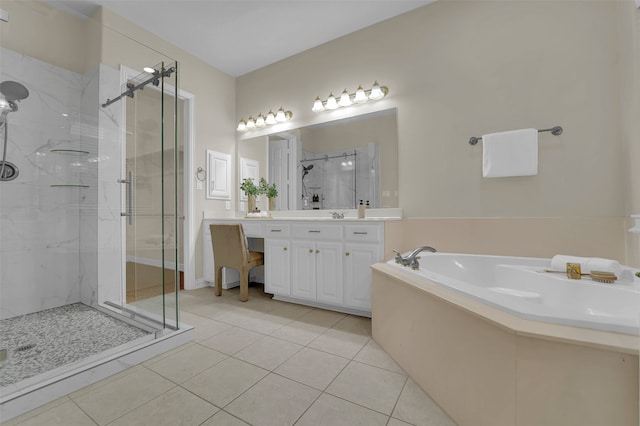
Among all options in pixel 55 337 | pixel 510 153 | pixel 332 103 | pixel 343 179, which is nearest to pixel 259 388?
pixel 55 337

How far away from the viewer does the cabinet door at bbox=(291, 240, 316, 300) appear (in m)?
2.39

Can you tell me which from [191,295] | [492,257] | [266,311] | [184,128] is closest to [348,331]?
[266,311]

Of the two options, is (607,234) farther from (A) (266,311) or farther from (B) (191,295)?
(B) (191,295)

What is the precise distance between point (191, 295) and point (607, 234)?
353cm

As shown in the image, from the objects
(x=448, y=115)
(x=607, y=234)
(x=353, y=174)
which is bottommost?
(x=607, y=234)

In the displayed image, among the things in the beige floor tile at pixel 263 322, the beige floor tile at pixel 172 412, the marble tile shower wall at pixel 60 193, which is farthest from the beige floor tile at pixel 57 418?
the marble tile shower wall at pixel 60 193

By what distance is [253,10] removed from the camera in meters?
2.47

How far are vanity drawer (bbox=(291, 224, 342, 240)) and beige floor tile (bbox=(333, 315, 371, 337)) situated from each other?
0.67 meters

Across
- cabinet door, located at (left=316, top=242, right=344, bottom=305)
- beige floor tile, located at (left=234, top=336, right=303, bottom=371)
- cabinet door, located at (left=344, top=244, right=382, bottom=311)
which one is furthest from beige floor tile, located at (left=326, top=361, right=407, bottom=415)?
cabinet door, located at (left=316, top=242, right=344, bottom=305)

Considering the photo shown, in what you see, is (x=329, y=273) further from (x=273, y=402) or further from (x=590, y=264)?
(x=590, y=264)

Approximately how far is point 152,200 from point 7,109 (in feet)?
3.45

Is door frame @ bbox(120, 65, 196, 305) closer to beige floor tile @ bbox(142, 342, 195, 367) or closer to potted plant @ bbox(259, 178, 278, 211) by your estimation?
potted plant @ bbox(259, 178, 278, 211)

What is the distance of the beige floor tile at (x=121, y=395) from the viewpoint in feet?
3.76

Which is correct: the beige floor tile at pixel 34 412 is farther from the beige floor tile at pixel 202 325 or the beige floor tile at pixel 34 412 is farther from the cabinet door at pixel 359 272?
the cabinet door at pixel 359 272
